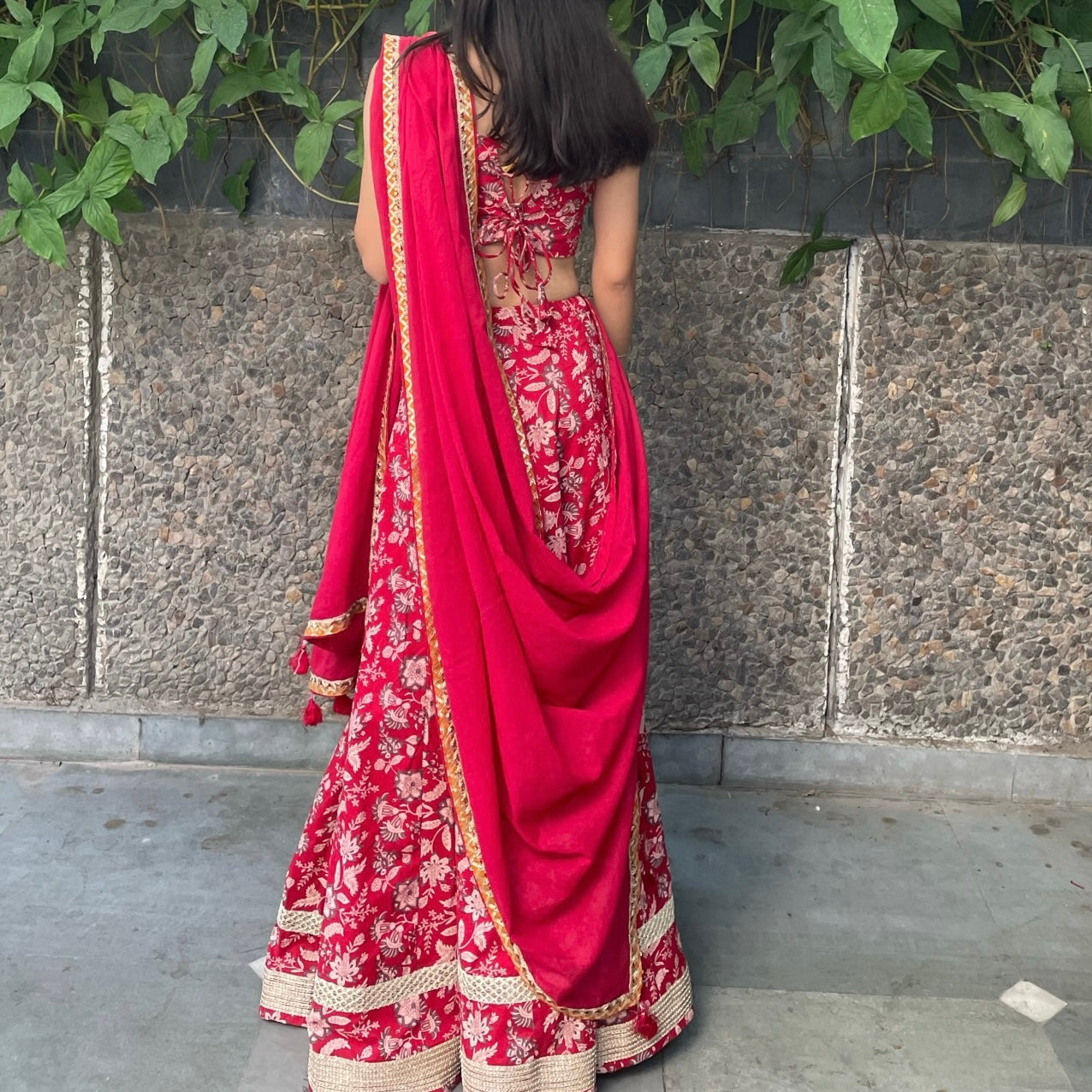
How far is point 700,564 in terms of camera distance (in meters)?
3.26

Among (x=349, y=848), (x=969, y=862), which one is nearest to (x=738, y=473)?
(x=969, y=862)

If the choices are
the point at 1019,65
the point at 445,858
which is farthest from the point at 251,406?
the point at 1019,65

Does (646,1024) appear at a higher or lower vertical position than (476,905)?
lower

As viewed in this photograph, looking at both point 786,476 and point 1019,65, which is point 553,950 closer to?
point 786,476

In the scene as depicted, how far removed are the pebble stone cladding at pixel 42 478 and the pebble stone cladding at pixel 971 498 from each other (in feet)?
6.28

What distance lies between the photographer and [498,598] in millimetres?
2049

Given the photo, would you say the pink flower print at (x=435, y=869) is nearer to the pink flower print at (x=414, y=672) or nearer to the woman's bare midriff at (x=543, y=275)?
the pink flower print at (x=414, y=672)

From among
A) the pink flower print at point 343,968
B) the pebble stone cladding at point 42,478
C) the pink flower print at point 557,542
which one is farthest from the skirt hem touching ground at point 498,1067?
the pebble stone cladding at point 42,478

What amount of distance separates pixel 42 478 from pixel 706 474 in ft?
5.38

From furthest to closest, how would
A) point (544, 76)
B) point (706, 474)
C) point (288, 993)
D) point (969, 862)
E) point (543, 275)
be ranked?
point (706, 474) < point (969, 862) < point (288, 993) < point (543, 275) < point (544, 76)

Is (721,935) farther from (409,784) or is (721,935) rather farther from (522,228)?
(522,228)

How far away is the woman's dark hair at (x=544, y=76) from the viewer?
1958mm

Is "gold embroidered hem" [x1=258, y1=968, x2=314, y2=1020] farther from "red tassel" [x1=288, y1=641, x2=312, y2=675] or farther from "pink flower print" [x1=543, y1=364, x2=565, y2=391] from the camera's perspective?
"pink flower print" [x1=543, y1=364, x2=565, y2=391]

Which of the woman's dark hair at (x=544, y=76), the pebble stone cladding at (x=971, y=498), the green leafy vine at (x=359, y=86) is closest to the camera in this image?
the woman's dark hair at (x=544, y=76)
